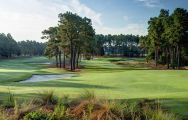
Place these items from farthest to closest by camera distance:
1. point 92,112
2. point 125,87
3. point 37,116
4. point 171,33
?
point 171,33 < point 125,87 < point 92,112 < point 37,116

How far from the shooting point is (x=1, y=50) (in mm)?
161750

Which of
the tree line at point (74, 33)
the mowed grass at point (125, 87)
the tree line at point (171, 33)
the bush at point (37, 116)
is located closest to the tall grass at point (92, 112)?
the bush at point (37, 116)

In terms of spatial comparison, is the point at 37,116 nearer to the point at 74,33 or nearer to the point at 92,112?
the point at 92,112

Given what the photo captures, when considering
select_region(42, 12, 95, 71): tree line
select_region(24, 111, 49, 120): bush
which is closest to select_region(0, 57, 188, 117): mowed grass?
select_region(24, 111, 49, 120): bush

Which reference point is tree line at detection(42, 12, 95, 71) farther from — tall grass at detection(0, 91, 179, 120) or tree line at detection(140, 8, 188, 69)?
tall grass at detection(0, 91, 179, 120)

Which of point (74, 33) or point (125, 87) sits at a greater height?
point (74, 33)

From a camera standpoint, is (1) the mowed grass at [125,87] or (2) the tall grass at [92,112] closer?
(2) the tall grass at [92,112]

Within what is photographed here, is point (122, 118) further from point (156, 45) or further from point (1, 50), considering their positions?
point (1, 50)

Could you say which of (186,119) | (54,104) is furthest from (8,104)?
(186,119)

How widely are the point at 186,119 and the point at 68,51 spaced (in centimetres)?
8269

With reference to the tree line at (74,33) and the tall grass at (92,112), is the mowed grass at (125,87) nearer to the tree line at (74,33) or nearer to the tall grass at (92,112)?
the tall grass at (92,112)

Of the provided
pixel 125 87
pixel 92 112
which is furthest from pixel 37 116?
pixel 125 87

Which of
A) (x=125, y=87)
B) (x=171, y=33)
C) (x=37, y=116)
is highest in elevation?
(x=171, y=33)

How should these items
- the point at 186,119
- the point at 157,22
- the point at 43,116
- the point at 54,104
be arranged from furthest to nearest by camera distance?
the point at 157,22 < the point at 54,104 < the point at 186,119 < the point at 43,116
